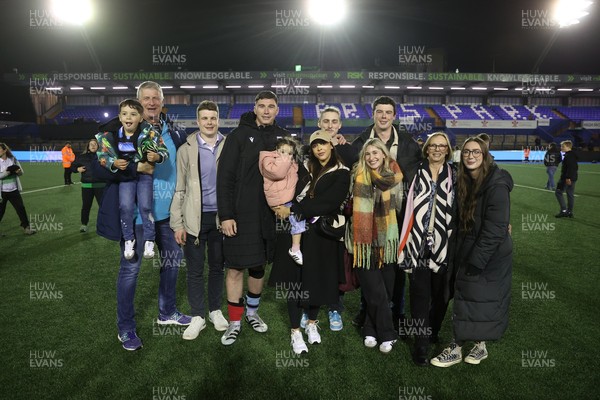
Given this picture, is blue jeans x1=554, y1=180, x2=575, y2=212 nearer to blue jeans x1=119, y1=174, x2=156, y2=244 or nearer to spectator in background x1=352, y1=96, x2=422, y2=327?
spectator in background x1=352, y1=96, x2=422, y2=327

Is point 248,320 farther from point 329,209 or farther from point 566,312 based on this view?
point 566,312

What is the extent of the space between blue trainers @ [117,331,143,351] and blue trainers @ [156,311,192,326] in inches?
18.6

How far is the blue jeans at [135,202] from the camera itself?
2986 mm

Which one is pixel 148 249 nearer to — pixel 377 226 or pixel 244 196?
pixel 244 196

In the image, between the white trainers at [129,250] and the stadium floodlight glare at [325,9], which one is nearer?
the white trainers at [129,250]

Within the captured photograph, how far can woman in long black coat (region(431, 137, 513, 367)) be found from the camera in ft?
9.00

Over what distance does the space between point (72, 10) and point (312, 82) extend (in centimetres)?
2285

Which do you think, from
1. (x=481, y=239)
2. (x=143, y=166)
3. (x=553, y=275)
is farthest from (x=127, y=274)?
(x=553, y=275)

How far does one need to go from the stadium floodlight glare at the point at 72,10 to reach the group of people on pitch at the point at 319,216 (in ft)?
118

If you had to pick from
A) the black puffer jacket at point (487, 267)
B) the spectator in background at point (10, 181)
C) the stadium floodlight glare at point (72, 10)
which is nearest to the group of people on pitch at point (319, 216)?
the black puffer jacket at point (487, 267)

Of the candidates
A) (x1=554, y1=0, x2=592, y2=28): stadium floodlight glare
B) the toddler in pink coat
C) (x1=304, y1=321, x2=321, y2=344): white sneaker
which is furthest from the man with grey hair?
(x1=554, y1=0, x2=592, y2=28): stadium floodlight glare

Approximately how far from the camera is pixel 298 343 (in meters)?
3.23

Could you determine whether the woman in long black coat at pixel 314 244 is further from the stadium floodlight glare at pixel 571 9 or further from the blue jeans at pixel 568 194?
the stadium floodlight glare at pixel 571 9

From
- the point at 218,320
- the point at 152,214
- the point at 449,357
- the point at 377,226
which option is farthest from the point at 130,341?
the point at 449,357
